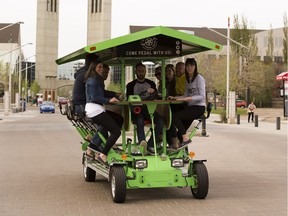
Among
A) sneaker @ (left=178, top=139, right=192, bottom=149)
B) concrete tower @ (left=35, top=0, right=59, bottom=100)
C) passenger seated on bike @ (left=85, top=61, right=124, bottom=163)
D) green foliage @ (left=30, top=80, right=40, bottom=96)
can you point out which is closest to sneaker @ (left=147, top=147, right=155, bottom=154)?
sneaker @ (left=178, top=139, right=192, bottom=149)

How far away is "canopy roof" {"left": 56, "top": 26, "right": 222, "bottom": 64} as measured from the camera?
8625mm

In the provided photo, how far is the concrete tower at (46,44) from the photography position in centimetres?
13112

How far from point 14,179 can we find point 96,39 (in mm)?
121242

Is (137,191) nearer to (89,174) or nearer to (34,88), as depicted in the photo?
(89,174)

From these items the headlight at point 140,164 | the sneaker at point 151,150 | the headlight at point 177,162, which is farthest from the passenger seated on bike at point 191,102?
the headlight at point 140,164

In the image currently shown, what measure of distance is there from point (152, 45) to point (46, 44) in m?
125

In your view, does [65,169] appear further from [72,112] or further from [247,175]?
Result: [247,175]

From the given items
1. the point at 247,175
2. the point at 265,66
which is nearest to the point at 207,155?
the point at 247,175

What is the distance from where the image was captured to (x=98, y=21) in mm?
131625

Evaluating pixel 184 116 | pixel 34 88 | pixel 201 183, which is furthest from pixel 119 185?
pixel 34 88

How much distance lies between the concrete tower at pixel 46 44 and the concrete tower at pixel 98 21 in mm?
8423

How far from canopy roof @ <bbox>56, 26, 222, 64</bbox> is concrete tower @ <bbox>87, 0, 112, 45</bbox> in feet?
395

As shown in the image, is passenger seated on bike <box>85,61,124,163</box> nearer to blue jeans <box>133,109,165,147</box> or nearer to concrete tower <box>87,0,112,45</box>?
blue jeans <box>133,109,165,147</box>

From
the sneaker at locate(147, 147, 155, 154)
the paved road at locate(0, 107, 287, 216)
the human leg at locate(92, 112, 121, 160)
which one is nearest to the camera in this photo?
the paved road at locate(0, 107, 287, 216)
